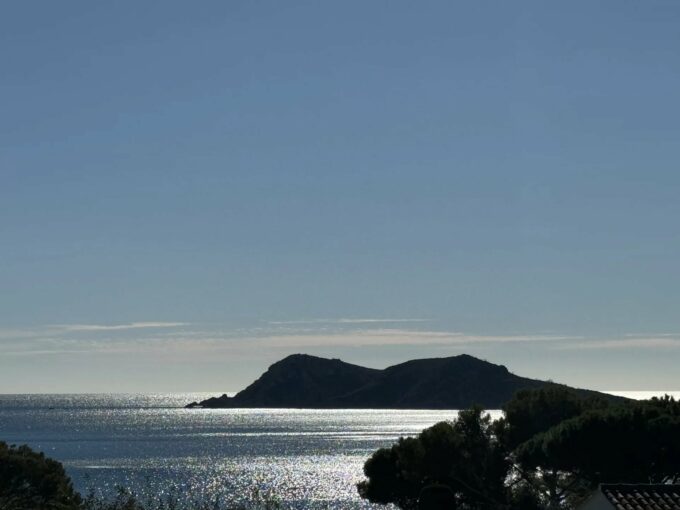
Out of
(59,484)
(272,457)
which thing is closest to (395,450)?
(59,484)

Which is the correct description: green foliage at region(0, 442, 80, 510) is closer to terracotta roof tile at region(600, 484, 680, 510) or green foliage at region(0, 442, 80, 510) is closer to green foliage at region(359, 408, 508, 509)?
green foliage at region(359, 408, 508, 509)

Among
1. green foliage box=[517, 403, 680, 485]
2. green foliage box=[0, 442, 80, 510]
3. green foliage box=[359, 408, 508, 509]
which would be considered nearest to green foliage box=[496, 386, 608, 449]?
green foliage box=[359, 408, 508, 509]

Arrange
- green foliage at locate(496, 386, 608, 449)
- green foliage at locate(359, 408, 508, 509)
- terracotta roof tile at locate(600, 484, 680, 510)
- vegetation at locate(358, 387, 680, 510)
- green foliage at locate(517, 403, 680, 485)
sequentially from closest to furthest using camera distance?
terracotta roof tile at locate(600, 484, 680, 510) < green foliage at locate(517, 403, 680, 485) < vegetation at locate(358, 387, 680, 510) < green foliage at locate(359, 408, 508, 509) < green foliage at locate(496, 386, 608, 449)

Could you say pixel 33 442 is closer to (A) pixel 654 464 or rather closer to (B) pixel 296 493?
(B) pixel 296 493

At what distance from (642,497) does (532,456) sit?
23.7 meters

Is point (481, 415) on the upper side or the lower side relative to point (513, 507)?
upper

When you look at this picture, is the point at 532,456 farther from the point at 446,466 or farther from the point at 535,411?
the point at 535,411

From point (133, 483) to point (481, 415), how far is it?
204 ft

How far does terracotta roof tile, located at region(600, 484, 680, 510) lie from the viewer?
83.9 feet

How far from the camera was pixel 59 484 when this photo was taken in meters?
48.9

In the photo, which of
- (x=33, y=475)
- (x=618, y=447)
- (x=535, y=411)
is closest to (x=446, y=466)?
(x=535, y=411)

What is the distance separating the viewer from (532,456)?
4956 cm

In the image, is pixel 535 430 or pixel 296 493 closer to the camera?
pixel 535 430

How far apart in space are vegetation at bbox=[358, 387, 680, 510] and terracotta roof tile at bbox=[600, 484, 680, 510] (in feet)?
62.7
